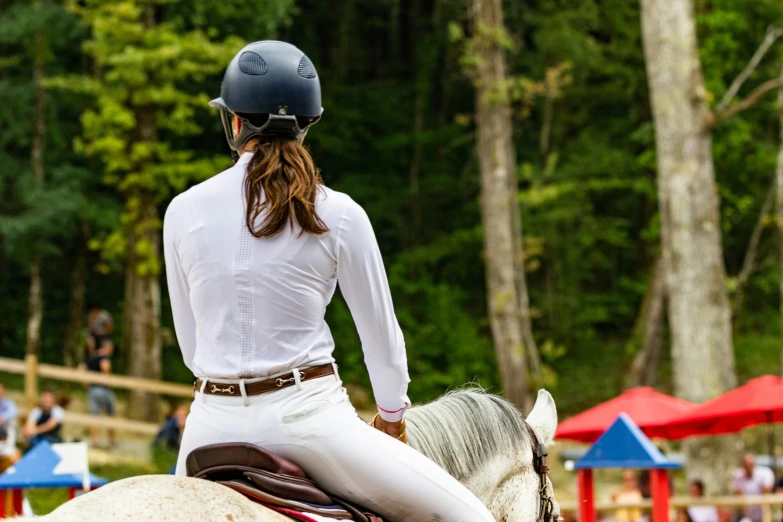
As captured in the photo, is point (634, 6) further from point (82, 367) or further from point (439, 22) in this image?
point (82, 367)

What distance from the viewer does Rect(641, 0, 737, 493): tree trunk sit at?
42.8 ft

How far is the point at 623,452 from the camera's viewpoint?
263 inches

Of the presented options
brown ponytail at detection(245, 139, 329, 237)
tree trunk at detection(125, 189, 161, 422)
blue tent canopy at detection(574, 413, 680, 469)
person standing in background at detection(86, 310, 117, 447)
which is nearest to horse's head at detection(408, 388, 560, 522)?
brown ponytail at detection(245, 139, 329, 237)

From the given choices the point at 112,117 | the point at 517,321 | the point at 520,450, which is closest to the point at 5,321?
the point at 112,117

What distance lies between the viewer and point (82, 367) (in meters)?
18.9

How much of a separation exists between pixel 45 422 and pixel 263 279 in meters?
12.1

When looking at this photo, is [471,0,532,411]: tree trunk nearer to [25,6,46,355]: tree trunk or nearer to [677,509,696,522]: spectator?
[677,509,696,522]: spectator

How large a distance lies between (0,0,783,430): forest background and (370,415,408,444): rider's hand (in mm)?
14331

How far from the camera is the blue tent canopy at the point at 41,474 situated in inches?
247

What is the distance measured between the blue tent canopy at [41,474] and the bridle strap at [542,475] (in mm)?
3302

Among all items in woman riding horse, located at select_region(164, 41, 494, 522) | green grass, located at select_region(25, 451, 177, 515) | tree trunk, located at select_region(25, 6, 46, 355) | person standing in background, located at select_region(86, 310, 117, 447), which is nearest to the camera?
woman riding horse, located at select_region(164, 41, 494, 522)

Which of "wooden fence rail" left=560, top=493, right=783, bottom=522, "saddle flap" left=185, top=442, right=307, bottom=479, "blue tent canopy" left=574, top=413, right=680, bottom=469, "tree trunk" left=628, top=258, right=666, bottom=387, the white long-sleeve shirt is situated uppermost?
the white long-sleeve shirt

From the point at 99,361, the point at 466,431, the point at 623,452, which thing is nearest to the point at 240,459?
the point at 466,431

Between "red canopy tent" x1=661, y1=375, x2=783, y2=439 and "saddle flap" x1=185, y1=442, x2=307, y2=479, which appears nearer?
"saddle flap" x1=185, y1=442, x2=307, y2=479
